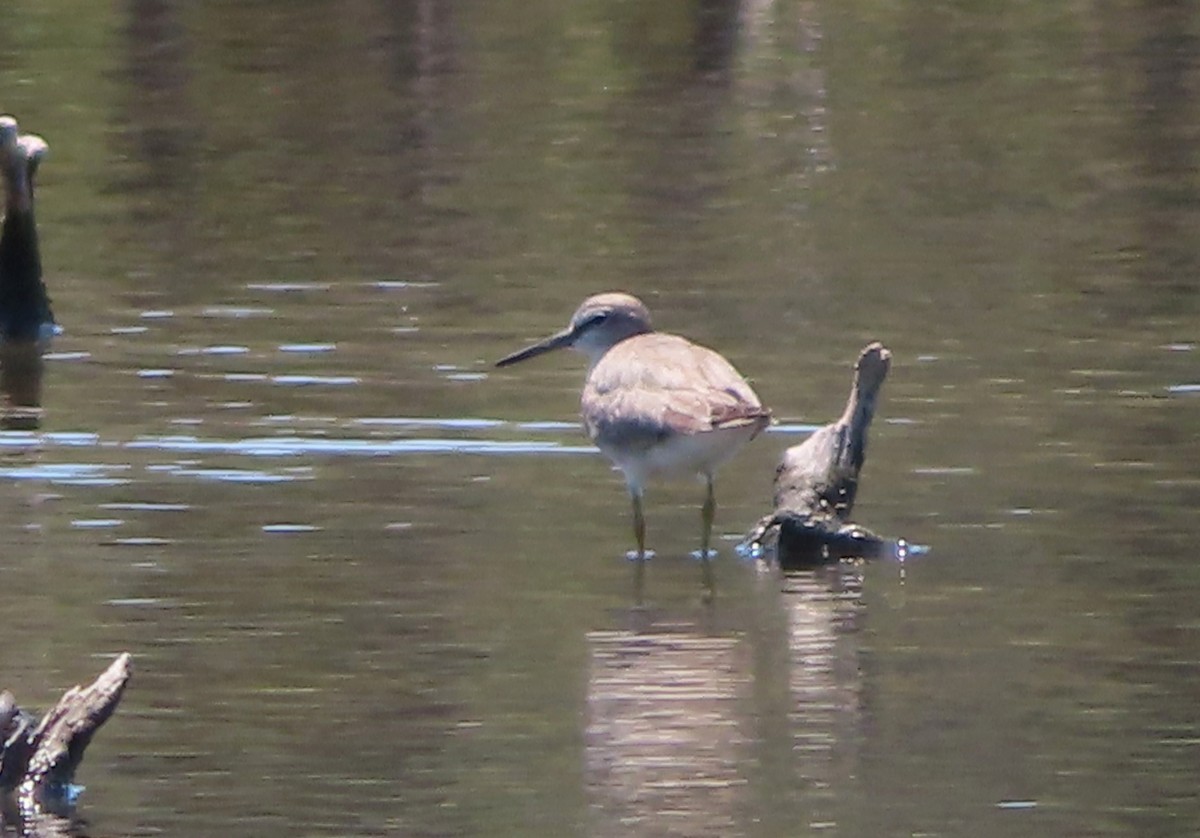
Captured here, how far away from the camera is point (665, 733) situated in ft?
31.5

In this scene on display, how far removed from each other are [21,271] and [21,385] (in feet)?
4.70

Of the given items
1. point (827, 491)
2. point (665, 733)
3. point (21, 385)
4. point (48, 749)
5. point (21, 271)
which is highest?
point (48, 749)

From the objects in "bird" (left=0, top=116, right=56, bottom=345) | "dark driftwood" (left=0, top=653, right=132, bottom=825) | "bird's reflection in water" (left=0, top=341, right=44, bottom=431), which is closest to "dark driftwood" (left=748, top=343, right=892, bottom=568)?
"dark driftwood" (left=0, top=653, right=132, bottom=825)

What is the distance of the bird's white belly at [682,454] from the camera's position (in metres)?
11.9

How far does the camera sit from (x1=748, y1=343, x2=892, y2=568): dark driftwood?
1200 centimetres

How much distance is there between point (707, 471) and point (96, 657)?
2.65m

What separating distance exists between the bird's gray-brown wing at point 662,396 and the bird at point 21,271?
17.2 ft

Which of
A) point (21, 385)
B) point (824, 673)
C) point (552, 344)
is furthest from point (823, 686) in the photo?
point (21, 385)

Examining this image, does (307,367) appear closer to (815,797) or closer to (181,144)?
(815,797)

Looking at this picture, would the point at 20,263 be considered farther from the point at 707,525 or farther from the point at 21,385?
the point at 707,525

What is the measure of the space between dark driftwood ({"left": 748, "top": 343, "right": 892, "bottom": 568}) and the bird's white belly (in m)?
0.27

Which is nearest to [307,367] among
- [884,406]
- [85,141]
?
[884,406]

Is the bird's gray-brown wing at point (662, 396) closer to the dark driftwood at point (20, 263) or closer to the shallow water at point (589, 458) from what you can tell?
the shallow water at point (589, 458)

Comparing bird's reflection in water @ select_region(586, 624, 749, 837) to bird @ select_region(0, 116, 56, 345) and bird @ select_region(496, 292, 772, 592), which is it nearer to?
bird @ select_region(496, 292, 772, 592)
